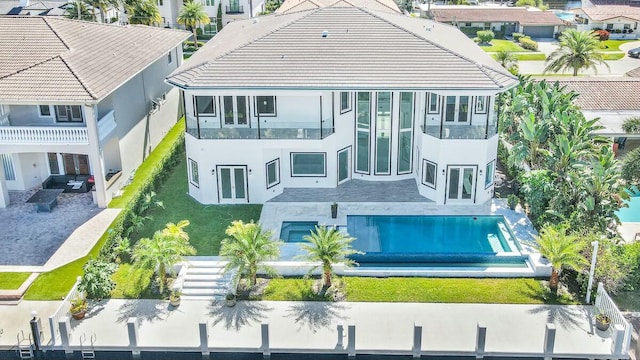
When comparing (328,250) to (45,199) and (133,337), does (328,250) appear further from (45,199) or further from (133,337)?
(45,199)

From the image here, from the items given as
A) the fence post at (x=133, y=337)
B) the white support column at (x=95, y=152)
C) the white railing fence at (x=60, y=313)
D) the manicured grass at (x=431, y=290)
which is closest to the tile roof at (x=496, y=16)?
the white support column at (x=95, y=152)

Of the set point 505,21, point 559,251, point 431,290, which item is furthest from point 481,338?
point 505,21

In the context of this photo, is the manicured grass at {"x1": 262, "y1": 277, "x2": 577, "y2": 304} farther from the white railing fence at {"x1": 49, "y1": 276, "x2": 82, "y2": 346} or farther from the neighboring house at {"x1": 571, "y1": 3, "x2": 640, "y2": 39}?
the neighboring house at {"x1": 571, "y1": 3, "x2": 640, "y2": 39}

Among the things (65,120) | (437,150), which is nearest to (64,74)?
(65,120)

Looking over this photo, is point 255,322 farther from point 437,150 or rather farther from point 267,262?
point 437,150

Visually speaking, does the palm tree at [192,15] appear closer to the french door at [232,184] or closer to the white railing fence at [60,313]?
the french door at [232,184]

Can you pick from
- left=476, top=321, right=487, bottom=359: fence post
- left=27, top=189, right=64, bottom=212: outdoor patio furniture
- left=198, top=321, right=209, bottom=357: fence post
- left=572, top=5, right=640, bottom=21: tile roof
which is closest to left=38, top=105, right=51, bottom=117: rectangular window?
left=27, top=189, right=64, bottom=212: outdoor patio furniture
